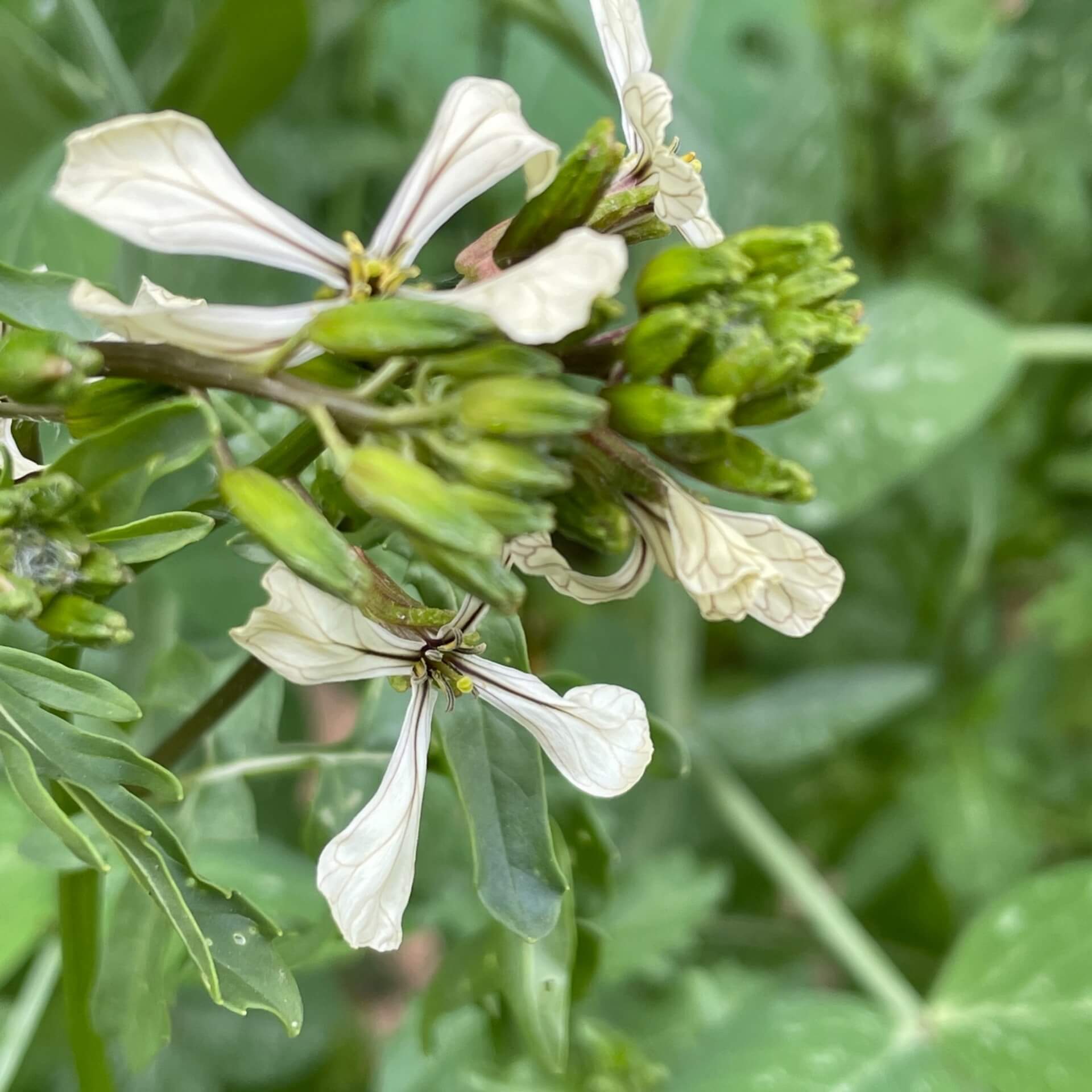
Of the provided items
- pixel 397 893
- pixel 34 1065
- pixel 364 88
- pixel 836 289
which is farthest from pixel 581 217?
pixel 34 1065

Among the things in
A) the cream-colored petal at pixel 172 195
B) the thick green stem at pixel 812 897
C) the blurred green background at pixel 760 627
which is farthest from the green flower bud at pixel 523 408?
the thick green stem at pixel 812 897

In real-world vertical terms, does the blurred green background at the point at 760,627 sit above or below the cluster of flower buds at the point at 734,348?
below

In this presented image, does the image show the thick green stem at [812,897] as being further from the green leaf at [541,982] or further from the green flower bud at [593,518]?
the green flower bud at [593,518]

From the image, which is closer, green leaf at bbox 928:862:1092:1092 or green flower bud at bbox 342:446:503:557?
green flower bud at bbox 342:446:503:557

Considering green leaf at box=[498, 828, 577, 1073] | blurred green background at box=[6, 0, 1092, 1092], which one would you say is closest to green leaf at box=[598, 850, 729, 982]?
blurred green background at box=[6, 0, 1092, 1092]

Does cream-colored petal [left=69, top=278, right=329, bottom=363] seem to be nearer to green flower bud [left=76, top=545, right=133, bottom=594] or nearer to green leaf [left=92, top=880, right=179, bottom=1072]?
green flower bud [left=76, top=545, right=133, bottom=594]

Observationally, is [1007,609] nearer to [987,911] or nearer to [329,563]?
[987,911]

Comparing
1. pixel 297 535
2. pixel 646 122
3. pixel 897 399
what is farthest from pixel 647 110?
pixel 897 399
